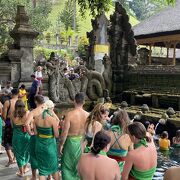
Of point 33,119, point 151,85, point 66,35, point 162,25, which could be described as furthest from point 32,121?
point 66,35

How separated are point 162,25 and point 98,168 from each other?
82.6 feet

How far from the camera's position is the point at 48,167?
20.1 feet

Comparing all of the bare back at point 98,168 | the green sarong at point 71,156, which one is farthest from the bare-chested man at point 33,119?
the bare back at point 98,168

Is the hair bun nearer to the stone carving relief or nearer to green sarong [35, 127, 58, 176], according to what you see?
green sarong [35, 127, 58, 176]

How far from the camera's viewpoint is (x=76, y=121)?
577cm

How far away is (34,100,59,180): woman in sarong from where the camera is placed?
19.6ft

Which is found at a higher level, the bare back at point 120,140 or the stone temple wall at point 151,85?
the bare back at point 120,140

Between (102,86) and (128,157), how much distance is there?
15227 millimetres

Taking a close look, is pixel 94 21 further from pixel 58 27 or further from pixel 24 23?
pixel 58 27

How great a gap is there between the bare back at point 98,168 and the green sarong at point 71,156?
2136 millimetres

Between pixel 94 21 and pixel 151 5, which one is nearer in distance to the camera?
pixel 94 21

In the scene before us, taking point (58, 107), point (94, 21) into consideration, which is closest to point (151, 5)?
point (94, 21)

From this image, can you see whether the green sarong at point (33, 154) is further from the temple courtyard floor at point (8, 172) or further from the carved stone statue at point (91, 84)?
the carved stone statue at point (91, 84)

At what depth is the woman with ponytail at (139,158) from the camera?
13.4 feet
